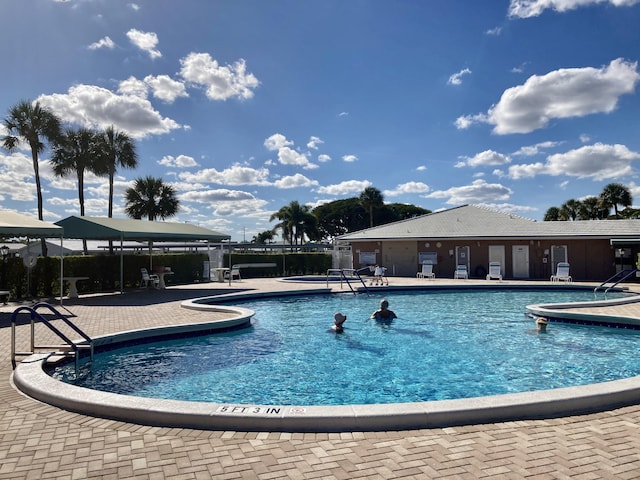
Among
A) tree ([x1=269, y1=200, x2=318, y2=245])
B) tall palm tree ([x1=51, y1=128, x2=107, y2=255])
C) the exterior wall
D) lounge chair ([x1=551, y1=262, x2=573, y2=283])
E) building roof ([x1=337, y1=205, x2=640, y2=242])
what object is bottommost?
lounge chair ([x1=551, y1=262, x2=573, y2=283])

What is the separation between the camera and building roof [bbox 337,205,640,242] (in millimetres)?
24706

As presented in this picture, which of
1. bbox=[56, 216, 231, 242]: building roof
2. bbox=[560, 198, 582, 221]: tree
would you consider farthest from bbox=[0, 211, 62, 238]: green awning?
bbox=[560, 198, 582, 221]: tree

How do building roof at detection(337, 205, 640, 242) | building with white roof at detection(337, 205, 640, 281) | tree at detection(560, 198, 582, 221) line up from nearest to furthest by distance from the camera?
building with white roof at detection(337, 205, 640, 281), building roof at detection(337, 205, 640, 242), tree at detection(560, 198, 582, 221)

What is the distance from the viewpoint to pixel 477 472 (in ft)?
10.6

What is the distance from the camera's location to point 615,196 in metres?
49.8

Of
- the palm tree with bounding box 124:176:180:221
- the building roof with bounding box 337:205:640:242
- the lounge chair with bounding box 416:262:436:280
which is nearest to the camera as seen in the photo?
the building roof with bounding box 337:205:640:242

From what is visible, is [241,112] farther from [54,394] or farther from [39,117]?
[54,394]

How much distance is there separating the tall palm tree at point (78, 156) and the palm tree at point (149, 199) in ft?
14.8

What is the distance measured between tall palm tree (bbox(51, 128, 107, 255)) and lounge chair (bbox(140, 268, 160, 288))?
12.9 metres

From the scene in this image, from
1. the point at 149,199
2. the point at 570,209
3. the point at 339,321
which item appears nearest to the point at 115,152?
the point at 149,199

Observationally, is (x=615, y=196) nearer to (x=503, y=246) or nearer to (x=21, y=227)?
(x=503, y=246)

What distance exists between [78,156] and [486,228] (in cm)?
2816

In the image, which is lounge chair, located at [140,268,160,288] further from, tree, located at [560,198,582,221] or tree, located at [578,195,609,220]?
tree, located at [560,198,582,221]

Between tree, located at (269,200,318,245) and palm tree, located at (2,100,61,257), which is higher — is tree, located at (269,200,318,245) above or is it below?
below
